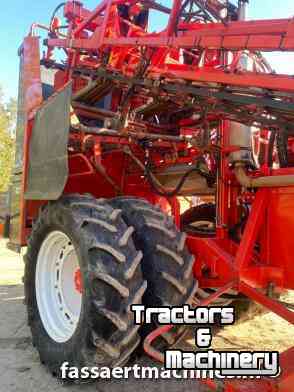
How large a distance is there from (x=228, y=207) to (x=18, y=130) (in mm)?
2309

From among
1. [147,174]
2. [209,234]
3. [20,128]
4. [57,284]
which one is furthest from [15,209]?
[209,234]

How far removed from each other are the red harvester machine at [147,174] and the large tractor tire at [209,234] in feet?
0.18

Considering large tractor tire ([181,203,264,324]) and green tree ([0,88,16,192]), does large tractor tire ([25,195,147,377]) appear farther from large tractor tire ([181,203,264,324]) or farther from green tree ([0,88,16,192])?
green tree ([0,88,16,192])

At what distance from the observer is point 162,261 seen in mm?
3012

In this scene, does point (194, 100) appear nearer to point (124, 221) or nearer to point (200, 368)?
point (124, 221)

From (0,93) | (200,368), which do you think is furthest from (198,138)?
(0,93)

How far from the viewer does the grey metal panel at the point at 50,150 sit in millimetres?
3191

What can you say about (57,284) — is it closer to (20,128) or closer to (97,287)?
(97,287)

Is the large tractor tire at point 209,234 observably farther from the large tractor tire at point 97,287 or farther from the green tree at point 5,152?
the green tree at point 5,152

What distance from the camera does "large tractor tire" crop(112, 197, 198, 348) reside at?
9.77 feet

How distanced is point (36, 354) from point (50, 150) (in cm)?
177

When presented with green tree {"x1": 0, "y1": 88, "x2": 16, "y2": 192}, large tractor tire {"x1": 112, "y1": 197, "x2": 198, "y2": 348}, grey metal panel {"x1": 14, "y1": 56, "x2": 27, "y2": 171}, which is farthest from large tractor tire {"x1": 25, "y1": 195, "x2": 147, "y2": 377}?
green tree {"x1": 0, "y1": 88, "x2": 16, "y2": 192}

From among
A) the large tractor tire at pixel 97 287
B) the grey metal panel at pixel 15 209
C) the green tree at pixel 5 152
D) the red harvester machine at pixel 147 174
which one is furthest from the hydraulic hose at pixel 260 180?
the green tree at pixel 5 152

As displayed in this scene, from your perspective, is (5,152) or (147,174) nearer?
(147,174)
